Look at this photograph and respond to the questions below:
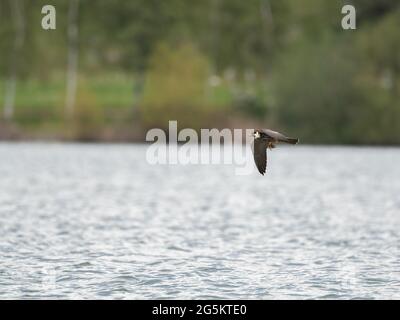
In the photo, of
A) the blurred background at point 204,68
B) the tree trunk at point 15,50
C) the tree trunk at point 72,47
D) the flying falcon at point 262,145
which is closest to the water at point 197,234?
the flying falcon at point 262,145

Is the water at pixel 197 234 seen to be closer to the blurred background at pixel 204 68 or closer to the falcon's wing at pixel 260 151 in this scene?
the falcon's wing at pixel 260 151

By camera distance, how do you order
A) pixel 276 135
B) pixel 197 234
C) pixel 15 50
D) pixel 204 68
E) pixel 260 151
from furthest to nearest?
1. pixel 204 68
2. pixel 15 50
3. pixel 197 234
4. pixel 260 151
5. pixel 276 135

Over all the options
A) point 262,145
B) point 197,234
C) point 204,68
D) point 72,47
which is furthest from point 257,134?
point 72,47

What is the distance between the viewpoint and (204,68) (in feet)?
275

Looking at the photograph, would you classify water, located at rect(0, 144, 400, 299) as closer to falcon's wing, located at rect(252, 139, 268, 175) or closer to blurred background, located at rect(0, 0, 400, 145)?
falcon's wing, located at rect(252, 139, 268, 175)

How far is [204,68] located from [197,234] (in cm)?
5554

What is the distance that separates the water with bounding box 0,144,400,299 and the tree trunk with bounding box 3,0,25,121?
25174 mm

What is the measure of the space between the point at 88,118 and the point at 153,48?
8.70 m

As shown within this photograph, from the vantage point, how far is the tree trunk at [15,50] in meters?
80.7

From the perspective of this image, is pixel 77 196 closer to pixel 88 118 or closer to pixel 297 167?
pixel 297 167

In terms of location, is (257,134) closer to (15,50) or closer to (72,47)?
(15,50)

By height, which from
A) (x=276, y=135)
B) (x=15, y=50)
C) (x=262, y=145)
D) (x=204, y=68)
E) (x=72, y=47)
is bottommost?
(x=262, y=145)
